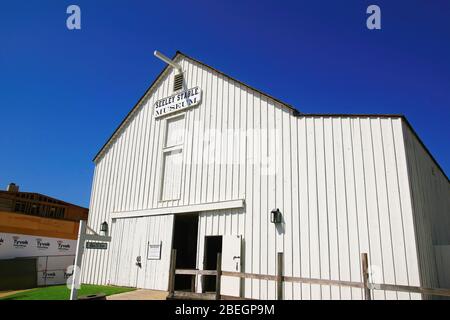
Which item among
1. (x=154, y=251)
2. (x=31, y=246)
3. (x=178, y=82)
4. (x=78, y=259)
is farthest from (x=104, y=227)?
(x=178, y=82)

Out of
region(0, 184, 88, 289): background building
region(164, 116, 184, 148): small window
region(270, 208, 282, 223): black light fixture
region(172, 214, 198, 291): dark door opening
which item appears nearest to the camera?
region(270, 208, 282, 223): black light fixture

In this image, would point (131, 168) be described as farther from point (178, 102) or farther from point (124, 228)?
point (178, 102)

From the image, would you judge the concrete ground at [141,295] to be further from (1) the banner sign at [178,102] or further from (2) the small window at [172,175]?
(1) the banner sign at [178,102]

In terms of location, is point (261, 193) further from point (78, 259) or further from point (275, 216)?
point (78, 259)

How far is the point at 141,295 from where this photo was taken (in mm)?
11250

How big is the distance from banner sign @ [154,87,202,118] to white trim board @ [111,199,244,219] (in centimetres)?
418

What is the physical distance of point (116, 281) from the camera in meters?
14.0

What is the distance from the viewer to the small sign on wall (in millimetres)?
12977

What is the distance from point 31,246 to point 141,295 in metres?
11.1

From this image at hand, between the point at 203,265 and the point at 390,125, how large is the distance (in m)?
7.36

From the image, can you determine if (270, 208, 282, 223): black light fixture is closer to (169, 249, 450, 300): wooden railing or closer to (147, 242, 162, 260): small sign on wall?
(169, 249, 450, 300): wooden railing

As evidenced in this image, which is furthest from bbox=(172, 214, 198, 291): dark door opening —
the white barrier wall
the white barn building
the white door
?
the white barrier wall

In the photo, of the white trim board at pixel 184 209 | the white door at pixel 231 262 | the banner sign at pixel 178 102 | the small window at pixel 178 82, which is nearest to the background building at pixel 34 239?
the white trim board at pixel 184 209
